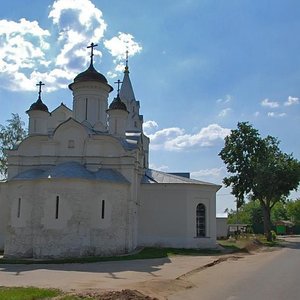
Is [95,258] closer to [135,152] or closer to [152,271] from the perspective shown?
[152,271]

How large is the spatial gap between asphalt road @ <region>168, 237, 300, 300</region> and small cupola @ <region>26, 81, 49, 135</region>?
16.4 meters

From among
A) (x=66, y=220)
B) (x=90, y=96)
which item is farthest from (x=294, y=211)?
(x=66, y=220)

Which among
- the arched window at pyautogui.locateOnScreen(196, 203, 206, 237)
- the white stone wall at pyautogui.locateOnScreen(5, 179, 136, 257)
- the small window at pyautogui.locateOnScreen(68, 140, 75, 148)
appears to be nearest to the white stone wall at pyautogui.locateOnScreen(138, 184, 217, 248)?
the arched window at pyautogui.locateOnScreen(196, 203, 206, 237)

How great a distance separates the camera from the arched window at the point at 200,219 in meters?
31.4

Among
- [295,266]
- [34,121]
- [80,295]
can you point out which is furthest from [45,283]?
[34,121]

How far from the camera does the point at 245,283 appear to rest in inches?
564

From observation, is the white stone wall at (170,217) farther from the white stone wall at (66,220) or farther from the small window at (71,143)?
the small window at (71,143)

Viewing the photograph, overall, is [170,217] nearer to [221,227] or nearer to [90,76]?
[90,76]

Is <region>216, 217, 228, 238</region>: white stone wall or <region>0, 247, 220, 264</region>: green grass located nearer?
<region>0, 247, 220, 264</region>: green grass

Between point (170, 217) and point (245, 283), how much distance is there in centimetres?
1660

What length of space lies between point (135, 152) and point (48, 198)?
621 cm

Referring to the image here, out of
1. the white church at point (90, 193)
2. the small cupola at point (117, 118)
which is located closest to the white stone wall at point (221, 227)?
the white church at point (90, 193)

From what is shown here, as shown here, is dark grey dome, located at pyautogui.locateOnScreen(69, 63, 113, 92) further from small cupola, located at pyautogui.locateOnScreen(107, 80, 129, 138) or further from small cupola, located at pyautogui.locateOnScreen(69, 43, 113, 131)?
small cupola, located at pyautogui.locateOnScreen(107, 80, 129, 138)

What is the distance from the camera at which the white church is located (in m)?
23.8
